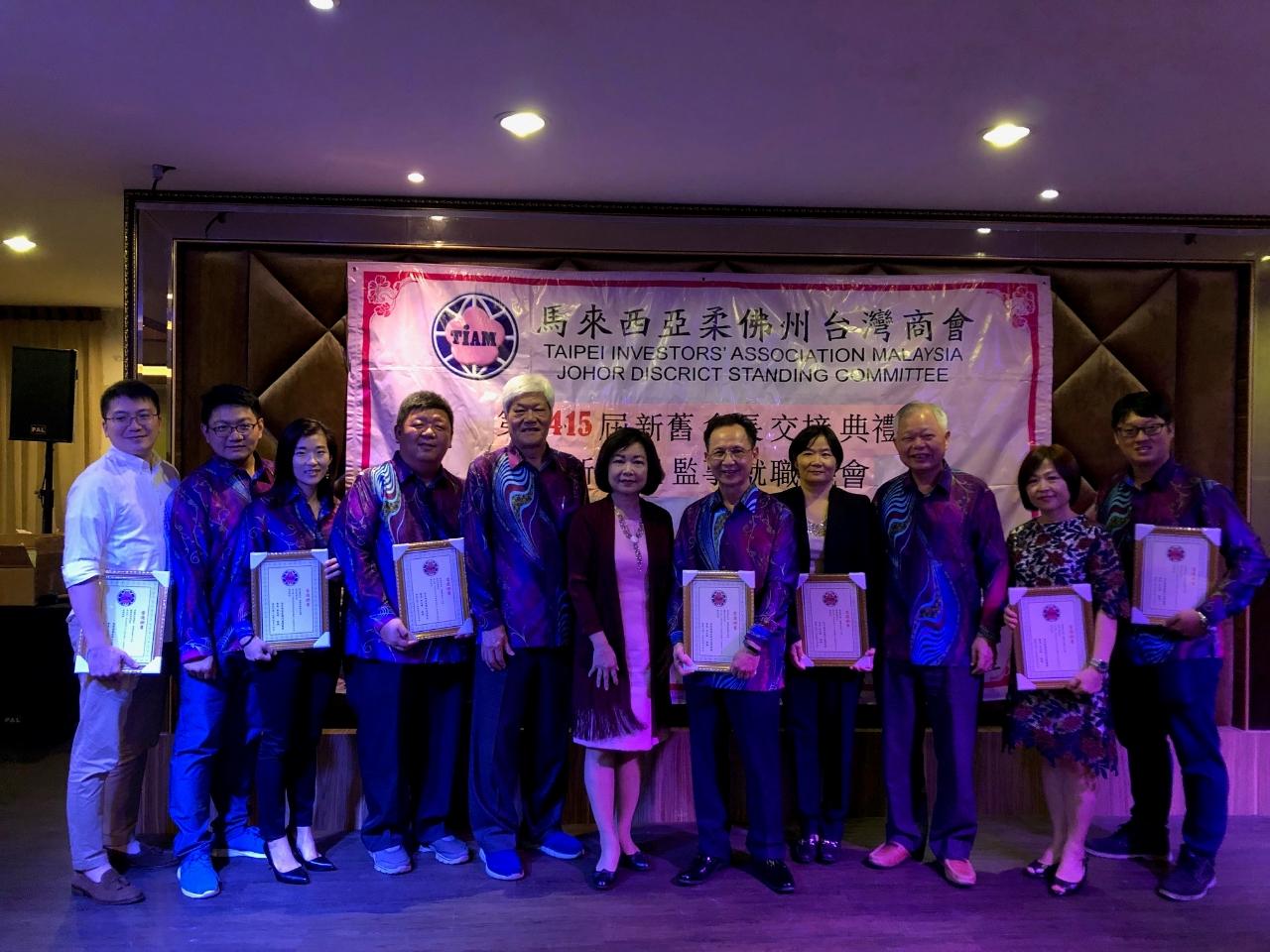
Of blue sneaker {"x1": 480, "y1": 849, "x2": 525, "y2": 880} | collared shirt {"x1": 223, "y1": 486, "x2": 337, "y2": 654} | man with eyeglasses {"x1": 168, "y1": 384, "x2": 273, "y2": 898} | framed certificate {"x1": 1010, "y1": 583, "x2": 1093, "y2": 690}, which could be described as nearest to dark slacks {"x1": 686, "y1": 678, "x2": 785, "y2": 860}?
blue sneaker {"x1": 480, "y1": 849, "x2": 525, "y2": 880}

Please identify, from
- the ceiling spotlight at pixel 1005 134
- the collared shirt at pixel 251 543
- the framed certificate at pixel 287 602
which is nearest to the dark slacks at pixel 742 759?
the framed certificate at pixel 287 602

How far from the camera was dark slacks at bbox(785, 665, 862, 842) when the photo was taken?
298 centimetres

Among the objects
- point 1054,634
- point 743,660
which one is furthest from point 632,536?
point 1054,634

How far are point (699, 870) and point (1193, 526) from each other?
194cm

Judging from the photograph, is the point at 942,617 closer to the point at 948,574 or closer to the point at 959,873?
the point at 948,574

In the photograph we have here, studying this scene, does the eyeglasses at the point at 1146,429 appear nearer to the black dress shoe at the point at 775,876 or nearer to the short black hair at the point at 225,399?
the black dress shoe at the point at 775,876

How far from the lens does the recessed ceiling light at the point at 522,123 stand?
309 cm

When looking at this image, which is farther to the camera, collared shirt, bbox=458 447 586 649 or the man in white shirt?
collared shirt, bbox=458 447 586 649

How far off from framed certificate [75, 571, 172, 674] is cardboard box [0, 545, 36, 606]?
2.81m

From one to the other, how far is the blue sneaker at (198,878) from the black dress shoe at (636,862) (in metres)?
1.28

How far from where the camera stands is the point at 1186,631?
2.79m

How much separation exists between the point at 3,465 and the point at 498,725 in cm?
647

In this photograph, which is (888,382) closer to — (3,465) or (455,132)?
(455,132)

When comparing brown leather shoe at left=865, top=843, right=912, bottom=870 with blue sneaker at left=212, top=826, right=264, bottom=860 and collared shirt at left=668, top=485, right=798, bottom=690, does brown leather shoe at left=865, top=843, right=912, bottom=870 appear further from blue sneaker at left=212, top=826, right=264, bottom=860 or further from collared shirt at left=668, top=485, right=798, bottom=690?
blue sneaker at left=212, top=826, right=264, bottom=860
